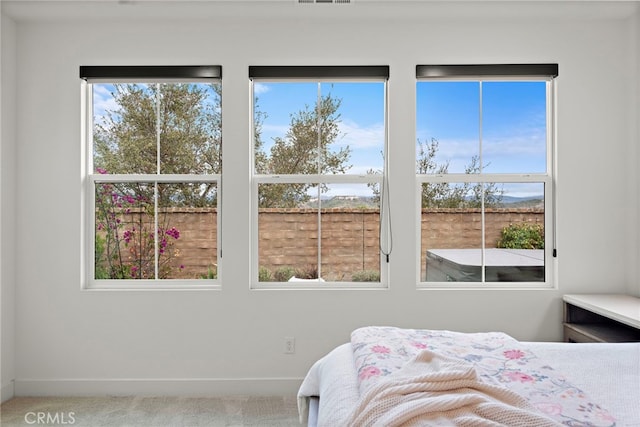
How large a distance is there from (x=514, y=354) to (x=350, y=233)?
1567mm

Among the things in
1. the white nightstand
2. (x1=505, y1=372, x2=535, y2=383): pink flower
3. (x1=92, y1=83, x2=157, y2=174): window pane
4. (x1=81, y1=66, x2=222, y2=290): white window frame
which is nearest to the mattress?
(x1=505, y1=372, x2=535, y2=383): pink flower

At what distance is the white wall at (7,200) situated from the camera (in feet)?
9.36

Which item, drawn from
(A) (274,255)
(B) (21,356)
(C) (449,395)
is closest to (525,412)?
(C) (449,395)

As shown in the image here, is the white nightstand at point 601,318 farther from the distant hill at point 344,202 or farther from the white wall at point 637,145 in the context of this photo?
the distant hill at point 344,202

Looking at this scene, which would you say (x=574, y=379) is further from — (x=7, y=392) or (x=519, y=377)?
(x=7, y=392)

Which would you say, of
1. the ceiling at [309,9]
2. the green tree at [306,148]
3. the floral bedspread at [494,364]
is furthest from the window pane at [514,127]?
the floral bedspread at [494,364]

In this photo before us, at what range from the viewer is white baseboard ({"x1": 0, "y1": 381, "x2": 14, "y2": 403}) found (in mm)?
2821

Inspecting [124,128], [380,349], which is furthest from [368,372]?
[124,128]

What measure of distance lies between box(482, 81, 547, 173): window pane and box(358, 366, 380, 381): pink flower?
206cm

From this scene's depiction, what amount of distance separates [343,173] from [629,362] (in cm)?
193

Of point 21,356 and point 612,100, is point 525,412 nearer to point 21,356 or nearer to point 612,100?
point 612,100

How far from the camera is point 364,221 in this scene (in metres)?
3.06

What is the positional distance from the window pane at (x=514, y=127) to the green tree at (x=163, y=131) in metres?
1.92

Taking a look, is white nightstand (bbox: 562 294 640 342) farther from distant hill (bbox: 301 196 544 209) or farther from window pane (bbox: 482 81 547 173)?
window pane (bbox: 482 81 547 173)
